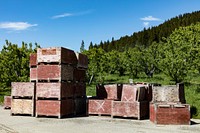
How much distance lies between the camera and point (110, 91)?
14328 millimetres

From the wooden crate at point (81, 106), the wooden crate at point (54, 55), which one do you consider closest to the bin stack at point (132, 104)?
the wooden crate at point (81, 106)

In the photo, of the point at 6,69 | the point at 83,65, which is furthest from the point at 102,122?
the point at 6,69

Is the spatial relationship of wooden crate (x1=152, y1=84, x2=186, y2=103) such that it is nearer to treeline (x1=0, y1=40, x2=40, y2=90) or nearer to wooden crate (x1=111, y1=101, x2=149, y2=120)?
wooden crate (x1=111, y1=101, x2=149, y2=120)

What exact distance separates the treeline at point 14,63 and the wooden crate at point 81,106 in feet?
30.9

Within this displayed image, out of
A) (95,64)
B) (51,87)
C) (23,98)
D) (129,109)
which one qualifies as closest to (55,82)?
(51,87)

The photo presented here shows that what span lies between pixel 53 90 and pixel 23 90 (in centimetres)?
170

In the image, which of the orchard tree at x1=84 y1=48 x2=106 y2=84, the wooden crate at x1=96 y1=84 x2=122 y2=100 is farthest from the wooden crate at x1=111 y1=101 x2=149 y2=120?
the orchard tree at x1=84 y1=48 x2=106 y2=84

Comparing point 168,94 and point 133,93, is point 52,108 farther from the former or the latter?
point 168,94

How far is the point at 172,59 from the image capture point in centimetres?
2256

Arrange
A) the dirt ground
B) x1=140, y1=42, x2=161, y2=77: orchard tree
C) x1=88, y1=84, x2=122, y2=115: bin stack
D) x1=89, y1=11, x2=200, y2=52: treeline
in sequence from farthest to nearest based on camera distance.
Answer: x1=89, y1=11, x2=200, y2=52: treeline → x1=140, y1=42, x2=161, y2=77: orchard tree → x1=88, y1=84, x2=122, y2=115: bin stack → the dirt ground

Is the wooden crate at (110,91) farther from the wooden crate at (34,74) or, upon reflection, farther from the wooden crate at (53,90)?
the wooden crate at (34,74)

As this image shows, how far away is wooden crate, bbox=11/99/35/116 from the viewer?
532 inches

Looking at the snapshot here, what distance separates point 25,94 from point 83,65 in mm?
3246

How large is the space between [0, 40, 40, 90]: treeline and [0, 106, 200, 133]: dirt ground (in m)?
10.8
